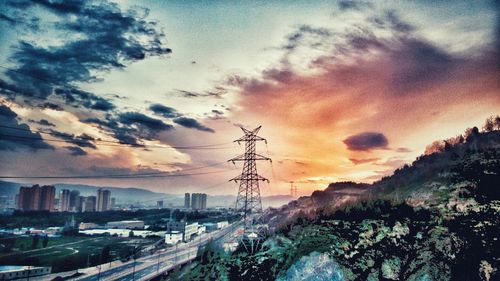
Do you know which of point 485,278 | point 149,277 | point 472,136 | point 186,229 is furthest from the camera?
point 186,229

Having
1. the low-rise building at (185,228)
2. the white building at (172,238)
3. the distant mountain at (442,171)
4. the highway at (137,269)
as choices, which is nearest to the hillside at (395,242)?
the distant mountain at (442,171)

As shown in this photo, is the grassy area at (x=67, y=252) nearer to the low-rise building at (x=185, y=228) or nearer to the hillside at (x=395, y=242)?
the low-rise building at (x=185, y=228)

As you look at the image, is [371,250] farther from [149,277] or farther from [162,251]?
[162,251]

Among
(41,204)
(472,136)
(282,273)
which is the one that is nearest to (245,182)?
(282,273)

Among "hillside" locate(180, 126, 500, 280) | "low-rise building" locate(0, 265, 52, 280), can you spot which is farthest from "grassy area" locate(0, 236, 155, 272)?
"hillside" locate(180, 126, 500, 280)

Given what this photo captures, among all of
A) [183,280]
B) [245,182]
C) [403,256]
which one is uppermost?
[245,182]
